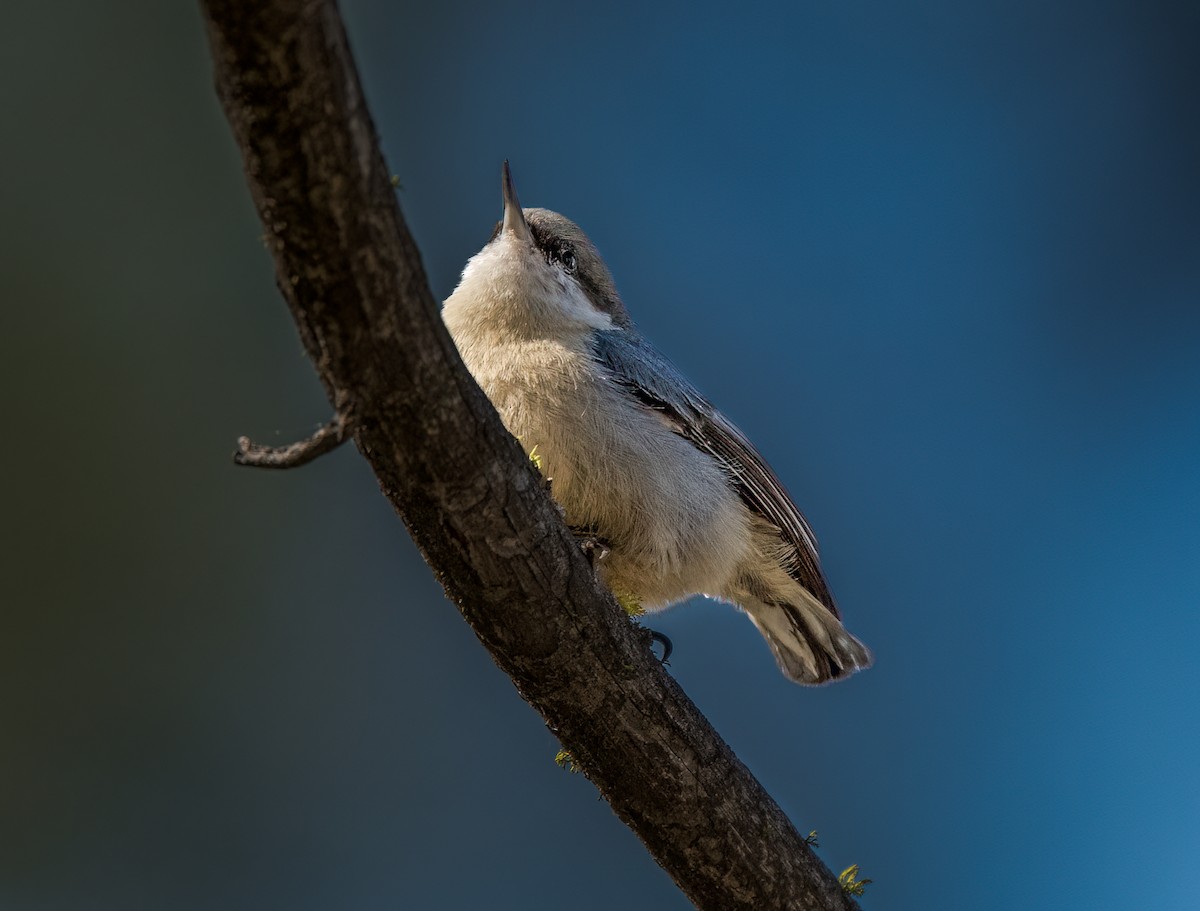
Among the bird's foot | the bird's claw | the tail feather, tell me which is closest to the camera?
the bird's claw

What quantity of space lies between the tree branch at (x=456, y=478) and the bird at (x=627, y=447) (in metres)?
0.60

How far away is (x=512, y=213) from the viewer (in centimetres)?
356

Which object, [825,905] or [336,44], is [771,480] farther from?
[336,44]

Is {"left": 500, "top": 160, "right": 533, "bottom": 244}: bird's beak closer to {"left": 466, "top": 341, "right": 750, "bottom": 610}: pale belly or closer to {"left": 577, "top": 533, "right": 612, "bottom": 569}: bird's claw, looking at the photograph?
{"left": 466, "top": 341, "right": 750, "bottom": 610}: pale belly

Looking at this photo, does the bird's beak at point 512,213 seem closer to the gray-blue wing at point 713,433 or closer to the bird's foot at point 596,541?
the gray-blue wing at point 713,433

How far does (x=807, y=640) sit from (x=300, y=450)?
8.40ft

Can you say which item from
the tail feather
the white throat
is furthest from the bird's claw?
the tail feather

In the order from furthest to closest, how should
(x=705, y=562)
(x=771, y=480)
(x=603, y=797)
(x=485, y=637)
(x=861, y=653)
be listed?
(x=861, y=653) < (x=771, y=480) < (x=705, y=562) < (x=603, y=797) < (x=485, y=637)

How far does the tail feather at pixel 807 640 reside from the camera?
389 cm

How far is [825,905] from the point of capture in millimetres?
2838

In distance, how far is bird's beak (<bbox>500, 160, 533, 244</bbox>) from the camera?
11.6 feet

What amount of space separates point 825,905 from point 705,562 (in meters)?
1.03

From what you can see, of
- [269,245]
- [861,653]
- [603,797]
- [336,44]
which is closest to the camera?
[336,44]

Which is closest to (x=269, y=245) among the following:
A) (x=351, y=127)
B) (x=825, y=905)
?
(x=351, y=127)
